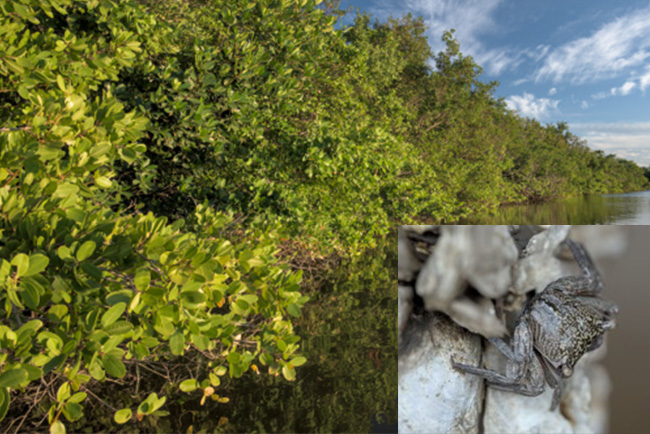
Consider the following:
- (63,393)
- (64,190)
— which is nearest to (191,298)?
(63,393)

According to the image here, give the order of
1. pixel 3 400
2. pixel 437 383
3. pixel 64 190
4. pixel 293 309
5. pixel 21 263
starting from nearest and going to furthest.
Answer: pixel 437 383 → pixel 3 400 → pixel 21 263 → pixel 64 190 → pixel 293 309

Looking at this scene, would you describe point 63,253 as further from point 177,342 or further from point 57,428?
point 57,428

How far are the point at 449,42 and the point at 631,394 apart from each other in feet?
66.2

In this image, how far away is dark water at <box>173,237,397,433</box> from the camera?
14.2ft

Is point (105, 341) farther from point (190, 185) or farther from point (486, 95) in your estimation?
point (486, 95)

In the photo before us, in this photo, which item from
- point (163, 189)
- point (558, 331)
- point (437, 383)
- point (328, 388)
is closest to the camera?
point (558, 331)

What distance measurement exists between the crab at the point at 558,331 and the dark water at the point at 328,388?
3492 mm

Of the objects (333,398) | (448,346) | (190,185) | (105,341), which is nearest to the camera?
(448,346)

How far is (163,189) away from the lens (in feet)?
20.2

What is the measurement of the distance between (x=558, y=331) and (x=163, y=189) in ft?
19.6

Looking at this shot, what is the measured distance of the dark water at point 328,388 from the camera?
432cm

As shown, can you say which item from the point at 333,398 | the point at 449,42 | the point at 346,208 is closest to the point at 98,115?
the point at 333,398

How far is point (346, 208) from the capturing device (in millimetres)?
7617

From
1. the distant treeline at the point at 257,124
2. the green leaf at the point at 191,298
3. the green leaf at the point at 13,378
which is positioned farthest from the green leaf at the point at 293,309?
the distant treeline at the point at 257,124
